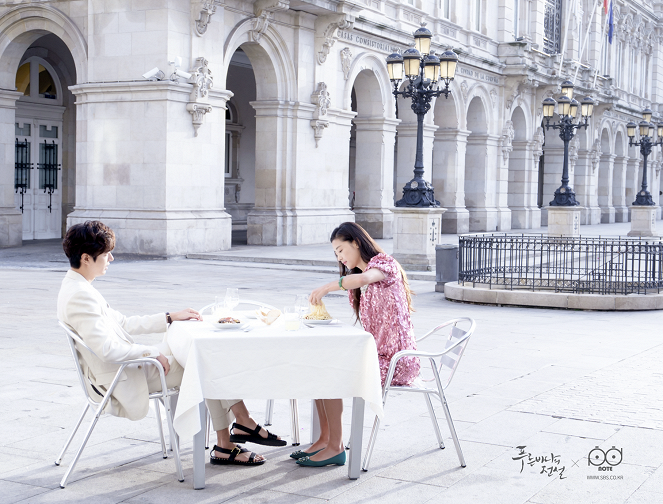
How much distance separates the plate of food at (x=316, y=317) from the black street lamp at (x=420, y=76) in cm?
1207

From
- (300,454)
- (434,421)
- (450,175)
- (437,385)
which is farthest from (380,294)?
(450,175)

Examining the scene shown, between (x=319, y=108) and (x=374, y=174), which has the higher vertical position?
(x=319, y=108)

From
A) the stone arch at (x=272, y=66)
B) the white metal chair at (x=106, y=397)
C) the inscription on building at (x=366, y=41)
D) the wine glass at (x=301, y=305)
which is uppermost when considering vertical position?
the inscription on building at (x=366, y=41)

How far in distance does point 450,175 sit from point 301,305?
2688 centimetres

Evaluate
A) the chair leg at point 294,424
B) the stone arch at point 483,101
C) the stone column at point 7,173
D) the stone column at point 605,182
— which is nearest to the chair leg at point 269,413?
the chair leg at point 294,424

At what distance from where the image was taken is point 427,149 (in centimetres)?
2955

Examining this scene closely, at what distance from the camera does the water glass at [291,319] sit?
16.9ft

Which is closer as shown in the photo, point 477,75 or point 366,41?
point 366,41

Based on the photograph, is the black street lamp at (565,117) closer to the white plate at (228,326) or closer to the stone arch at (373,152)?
the stone arch at (373,152)

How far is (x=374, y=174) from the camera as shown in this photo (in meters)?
27.4

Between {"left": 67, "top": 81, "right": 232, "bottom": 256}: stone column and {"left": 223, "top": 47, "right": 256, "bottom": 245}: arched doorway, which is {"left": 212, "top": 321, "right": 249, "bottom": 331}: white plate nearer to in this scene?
{"left": 67, "top": 81, "right": 232, "bottom": 256}: stone column

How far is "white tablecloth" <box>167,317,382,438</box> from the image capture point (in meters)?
4.88

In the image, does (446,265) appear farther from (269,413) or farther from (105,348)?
(105,348)

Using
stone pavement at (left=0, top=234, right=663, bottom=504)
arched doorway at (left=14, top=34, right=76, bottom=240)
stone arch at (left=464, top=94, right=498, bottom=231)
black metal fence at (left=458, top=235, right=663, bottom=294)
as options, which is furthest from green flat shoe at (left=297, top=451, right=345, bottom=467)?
stone arch at (left=464, top=94, right=498, bottom=231)
